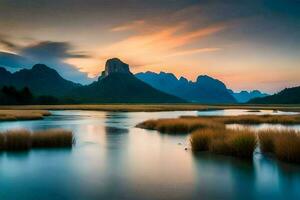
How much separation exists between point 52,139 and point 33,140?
1328mm

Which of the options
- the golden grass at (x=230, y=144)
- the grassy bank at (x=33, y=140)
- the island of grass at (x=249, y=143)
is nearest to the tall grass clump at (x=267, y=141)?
the island of grass at (x=249, y=143)

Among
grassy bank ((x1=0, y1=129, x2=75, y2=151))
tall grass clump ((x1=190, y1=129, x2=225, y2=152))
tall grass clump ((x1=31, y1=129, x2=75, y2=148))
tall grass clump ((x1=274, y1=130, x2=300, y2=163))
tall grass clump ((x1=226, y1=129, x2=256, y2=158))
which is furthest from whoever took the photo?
tall grass clump ((x1=31, y1=129, x2=75, y2=148))

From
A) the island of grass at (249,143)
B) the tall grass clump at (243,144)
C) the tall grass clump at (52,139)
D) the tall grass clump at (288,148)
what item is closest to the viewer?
the tall grass clump at (288,148)

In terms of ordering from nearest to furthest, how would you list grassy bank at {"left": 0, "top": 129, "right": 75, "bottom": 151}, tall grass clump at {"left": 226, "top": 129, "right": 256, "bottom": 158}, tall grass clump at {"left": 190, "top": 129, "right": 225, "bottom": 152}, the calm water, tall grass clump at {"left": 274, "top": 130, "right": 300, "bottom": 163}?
the calm water → tall grass clump at {"left": 274, "top": 130, "right": 300, "bottom": 163} → tall grass clump at {"left": 226, "top": 129, "right": 256, "bottom": 158} → tall grass clump at {"left": 190, "top": 129, "right": 225, "bottom": 152} → grassy bank at {"left": 0, "top": 129, "right": 75, "bottom": 151}

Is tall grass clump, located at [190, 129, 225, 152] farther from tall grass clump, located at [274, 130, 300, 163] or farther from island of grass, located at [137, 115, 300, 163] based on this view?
tall grass clump, located at [274, 130, 300, 163]

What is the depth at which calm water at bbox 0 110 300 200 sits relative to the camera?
1426 centimetres

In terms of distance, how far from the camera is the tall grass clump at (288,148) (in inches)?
768

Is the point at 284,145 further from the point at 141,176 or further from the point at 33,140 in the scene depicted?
the point at 33,140

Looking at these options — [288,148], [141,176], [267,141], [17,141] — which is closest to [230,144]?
[267,141]

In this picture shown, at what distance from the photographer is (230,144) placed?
2211cm

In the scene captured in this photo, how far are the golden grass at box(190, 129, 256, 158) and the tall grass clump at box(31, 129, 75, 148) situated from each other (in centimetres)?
933

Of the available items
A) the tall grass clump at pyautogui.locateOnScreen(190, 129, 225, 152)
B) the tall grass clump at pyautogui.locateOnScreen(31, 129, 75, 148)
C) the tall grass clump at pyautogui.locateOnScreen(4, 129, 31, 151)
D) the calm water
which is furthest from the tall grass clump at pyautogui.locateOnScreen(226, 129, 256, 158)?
the tall grass clump at pyautogui.locateOnScreen(4, 129, 31, 151)

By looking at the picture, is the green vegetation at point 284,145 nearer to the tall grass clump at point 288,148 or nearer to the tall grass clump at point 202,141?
the tall grass clump at point 288,148

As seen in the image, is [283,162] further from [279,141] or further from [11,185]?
[11,185]
